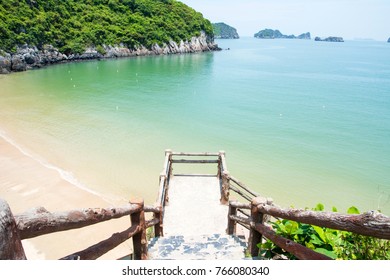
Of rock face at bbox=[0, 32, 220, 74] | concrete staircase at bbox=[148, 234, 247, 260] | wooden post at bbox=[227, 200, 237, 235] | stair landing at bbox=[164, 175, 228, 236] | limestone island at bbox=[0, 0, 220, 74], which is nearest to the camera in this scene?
concrete staircase at bbox=[148, 234, 247, 260]

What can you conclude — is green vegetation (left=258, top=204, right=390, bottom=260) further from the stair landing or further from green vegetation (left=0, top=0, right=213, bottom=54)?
green vegetation (left=0, top=0, right=213, bottom=54)

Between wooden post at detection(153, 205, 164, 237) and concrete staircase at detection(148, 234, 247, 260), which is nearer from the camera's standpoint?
concrete staircase at detection(148, 234, 247, 260)

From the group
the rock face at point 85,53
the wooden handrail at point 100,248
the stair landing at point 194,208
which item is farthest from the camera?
the rock face at point 85,53

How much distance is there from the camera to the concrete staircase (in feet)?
17.2

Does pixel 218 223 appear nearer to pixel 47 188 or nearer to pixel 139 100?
pixel 47 188

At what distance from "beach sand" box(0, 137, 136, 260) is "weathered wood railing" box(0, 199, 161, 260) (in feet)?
15.5

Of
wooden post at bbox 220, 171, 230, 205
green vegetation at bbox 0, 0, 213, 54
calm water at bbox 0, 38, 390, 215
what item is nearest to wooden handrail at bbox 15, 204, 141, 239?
wooden post at bbox 220, 171, 230, 205

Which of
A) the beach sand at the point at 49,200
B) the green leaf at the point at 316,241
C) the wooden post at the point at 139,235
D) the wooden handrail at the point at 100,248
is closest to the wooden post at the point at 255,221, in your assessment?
the green leaf at the point at 316,241

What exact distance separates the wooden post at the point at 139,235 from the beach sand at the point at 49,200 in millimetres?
4289

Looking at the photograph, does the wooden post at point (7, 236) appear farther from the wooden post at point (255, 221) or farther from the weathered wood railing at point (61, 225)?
the wooden post at point (255, 221)

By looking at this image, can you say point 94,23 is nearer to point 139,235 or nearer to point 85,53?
point 85,53

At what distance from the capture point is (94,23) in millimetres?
70750

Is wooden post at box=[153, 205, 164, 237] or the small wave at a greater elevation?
wooden post at box=[153, 205, 164, 237]

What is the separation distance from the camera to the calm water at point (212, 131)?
14.8 metres
